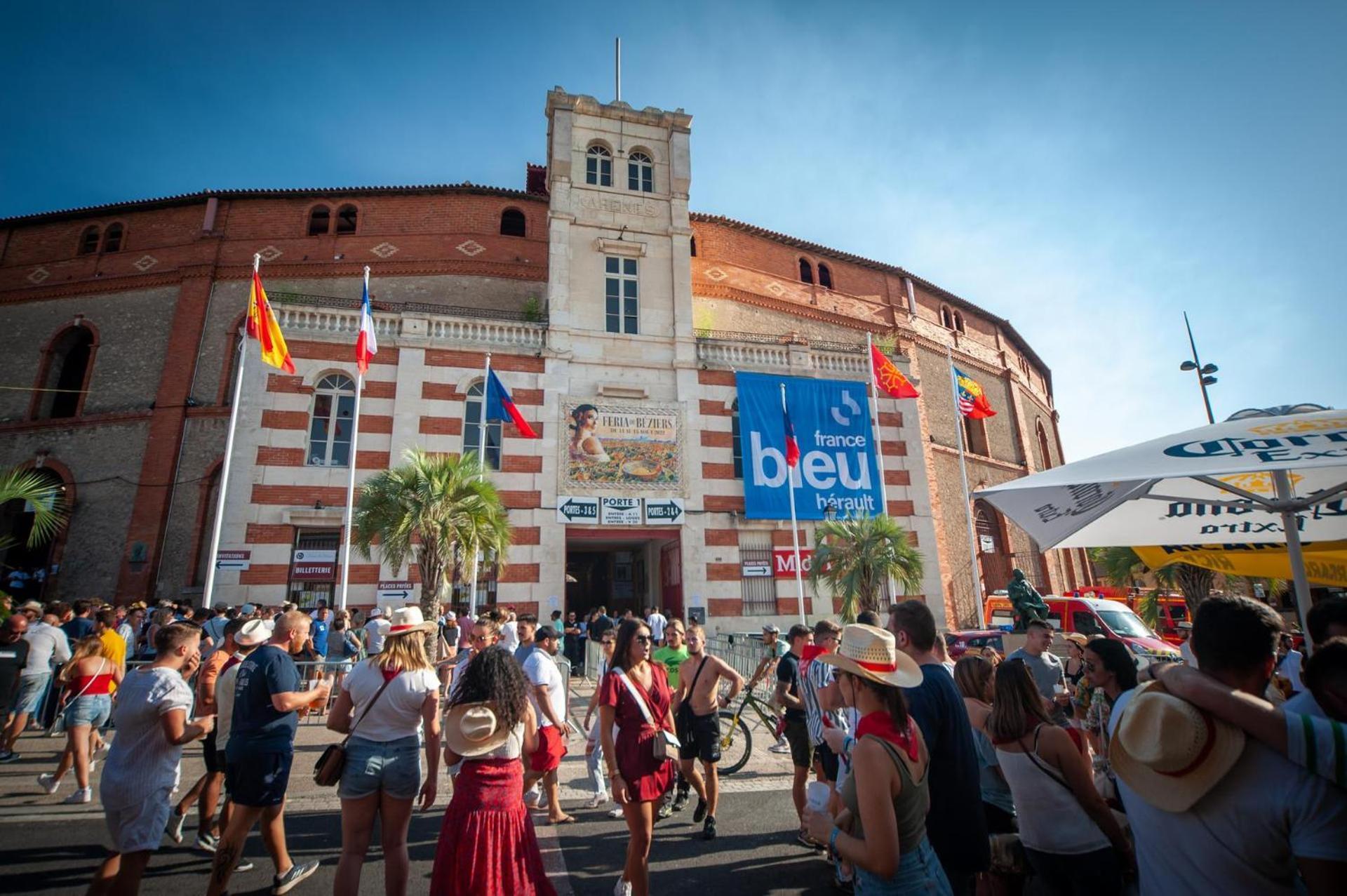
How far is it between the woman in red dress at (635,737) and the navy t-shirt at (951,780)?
199 centimetres

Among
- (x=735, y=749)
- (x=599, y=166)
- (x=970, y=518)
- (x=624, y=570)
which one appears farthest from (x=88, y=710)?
(x=599, y=166)

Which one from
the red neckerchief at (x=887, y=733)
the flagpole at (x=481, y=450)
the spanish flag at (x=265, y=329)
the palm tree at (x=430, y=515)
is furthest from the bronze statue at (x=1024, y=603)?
the spanish flag at (x=265, y=329)

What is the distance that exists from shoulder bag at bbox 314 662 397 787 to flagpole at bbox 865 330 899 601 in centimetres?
1871

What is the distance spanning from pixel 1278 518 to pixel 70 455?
30624 millimetres

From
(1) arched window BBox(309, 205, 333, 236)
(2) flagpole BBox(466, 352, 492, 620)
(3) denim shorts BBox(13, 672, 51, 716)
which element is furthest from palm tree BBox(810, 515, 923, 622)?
(1) arched window BBox(309, 205, 333, 236)

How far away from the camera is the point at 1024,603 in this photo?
8.60 m

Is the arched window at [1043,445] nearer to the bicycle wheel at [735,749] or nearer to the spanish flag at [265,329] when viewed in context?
the bicycle wheel at [735,749]

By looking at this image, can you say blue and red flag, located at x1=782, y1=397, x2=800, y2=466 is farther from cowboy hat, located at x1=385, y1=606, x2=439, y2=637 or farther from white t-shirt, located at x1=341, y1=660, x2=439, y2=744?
white t-shirt, located at x1=341, y1=660, x2=439, y2=744

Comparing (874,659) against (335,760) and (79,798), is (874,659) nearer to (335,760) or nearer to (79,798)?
(335,760)

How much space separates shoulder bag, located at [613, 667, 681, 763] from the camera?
4.55 meters

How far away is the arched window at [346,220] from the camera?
2489 centimetres

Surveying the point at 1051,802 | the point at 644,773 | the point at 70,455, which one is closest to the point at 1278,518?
the point at 1051,802

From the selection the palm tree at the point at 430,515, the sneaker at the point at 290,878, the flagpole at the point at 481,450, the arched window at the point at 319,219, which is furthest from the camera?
the arched window at the point at 319,219

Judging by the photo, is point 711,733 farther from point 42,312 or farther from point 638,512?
point 42,312
